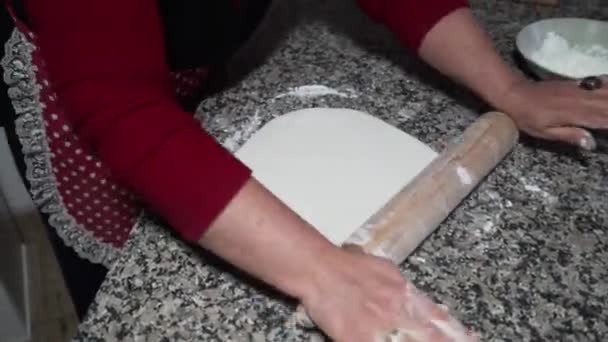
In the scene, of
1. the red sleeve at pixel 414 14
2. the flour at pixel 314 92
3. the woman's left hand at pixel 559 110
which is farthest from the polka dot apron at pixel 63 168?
the woman's left hand at pixel 559 110

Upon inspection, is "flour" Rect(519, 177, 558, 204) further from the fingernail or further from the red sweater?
the red sweater

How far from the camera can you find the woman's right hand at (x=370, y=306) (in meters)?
0.46

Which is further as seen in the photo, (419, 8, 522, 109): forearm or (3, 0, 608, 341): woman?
(419, 8, 522, 109): forearm

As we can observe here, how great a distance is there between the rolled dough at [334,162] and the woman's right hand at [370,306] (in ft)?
0.36

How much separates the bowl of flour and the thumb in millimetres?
126

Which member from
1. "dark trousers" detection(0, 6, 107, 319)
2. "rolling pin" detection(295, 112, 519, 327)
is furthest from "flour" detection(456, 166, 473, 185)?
"dark trousers" detection(0, 6, 107, 319)

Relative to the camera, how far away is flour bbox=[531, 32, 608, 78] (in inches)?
32.2

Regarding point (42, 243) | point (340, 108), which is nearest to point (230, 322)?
point (340, 108)

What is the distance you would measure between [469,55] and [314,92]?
191mm

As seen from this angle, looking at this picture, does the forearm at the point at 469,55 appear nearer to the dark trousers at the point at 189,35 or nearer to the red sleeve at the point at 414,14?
the red sleeve at the point at 414,14

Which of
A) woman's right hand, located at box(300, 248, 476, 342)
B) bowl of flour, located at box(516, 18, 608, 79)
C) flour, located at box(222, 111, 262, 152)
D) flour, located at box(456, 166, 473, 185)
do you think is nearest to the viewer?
woman's right hand, located at box(300, 248, 476, 342)

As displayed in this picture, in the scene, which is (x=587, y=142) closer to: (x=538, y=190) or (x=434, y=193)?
(x=538, y=190)

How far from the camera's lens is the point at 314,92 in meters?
0.79

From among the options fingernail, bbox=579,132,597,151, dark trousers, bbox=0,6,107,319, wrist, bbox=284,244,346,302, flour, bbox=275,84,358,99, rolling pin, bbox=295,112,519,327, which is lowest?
dark trousers, bbox=0,6,107,319
